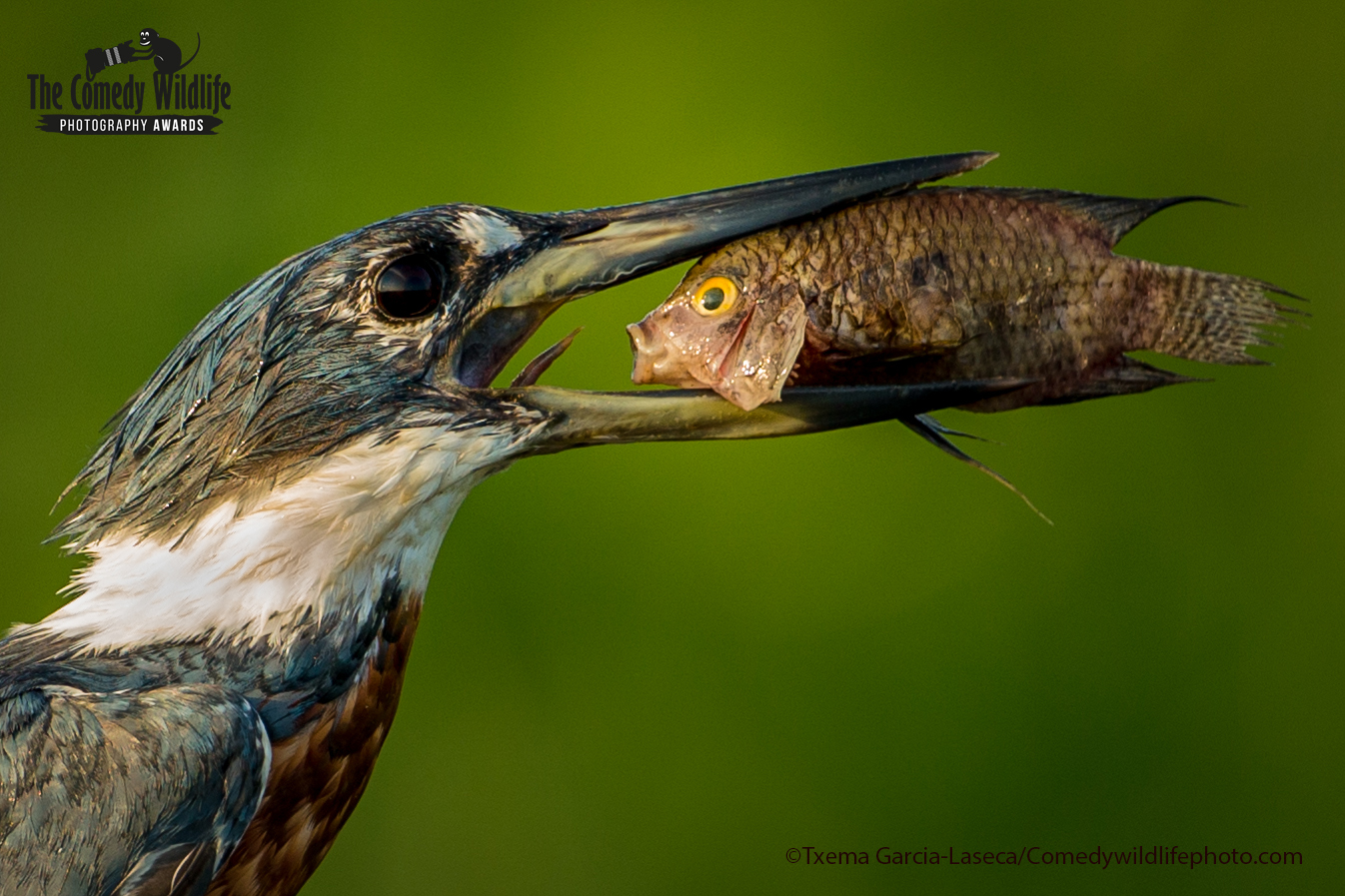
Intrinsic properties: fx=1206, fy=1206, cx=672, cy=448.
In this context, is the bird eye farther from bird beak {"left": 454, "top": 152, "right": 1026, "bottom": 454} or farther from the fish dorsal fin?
the fish dorsal fin

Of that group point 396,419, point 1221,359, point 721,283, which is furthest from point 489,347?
point 1221,359

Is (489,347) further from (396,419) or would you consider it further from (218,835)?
(218,835)

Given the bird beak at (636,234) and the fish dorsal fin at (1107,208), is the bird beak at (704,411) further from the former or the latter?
the fish dorsal fin at (1107,208)

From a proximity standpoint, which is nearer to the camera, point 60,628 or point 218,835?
point 218,835

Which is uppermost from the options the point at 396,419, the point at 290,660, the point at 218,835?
the point at 396,419

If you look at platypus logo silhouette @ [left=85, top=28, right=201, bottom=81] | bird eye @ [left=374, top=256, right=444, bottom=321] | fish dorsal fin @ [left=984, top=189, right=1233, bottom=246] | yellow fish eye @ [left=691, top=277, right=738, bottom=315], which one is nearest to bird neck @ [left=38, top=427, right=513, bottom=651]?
bird eye @ [left=374, top=256, right=444, bottom=321]

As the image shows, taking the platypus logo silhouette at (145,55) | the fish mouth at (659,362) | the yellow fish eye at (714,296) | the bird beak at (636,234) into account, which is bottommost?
the fish mouth at (659,362)

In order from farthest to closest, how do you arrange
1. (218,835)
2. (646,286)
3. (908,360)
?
1. (646,286)
2. (908,360)
3. (218,835)

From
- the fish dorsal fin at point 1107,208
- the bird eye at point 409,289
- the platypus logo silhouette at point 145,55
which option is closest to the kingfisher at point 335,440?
the bird eye at point 409,289
